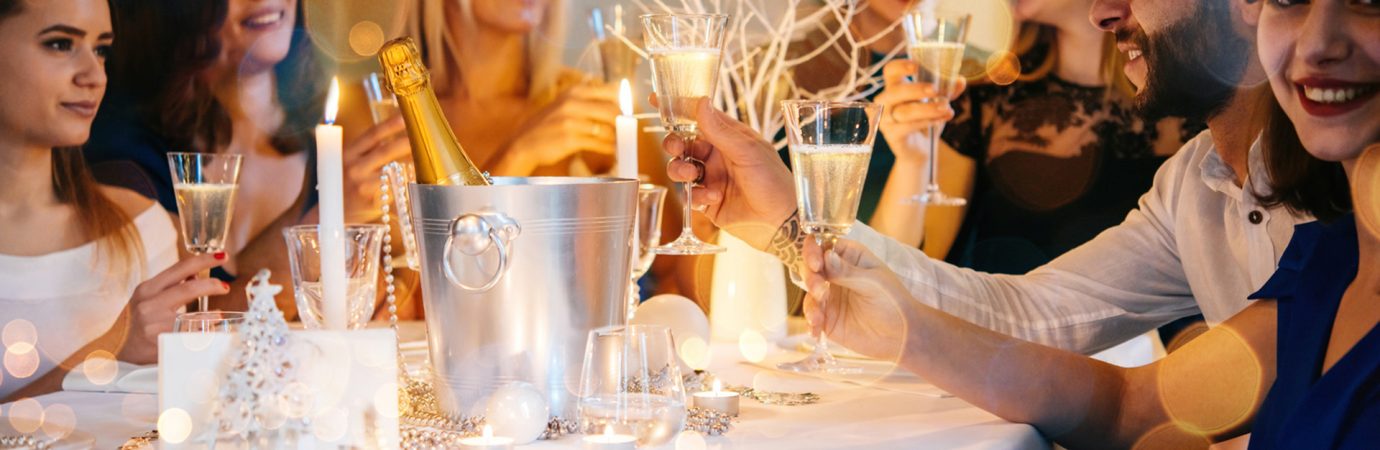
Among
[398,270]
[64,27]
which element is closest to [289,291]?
[398,270]

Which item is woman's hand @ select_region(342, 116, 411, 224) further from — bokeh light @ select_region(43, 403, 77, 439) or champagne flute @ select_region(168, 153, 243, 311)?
bokeh light @ select_region(43, 403, 77, 439)

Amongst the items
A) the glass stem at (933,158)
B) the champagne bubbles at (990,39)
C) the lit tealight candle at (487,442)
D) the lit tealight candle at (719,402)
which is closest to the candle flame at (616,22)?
the glass stem at (933,158)

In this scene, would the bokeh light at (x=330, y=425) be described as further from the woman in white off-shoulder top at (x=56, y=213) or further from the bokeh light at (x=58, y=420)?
the woman in white off-shoulder top at (x=56, y=213)

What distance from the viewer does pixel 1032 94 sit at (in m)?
4.13

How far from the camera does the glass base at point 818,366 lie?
1912 mm

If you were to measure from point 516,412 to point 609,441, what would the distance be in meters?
0.14

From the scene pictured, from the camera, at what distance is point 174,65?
9.84ft

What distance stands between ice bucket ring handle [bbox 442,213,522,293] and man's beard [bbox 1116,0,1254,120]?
4.87 ft

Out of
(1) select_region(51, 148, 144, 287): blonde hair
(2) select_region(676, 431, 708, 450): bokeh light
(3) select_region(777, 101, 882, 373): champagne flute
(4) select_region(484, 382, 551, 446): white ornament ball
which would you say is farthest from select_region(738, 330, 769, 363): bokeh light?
(1) select_region(51, 148, 144, 287): blonde hair

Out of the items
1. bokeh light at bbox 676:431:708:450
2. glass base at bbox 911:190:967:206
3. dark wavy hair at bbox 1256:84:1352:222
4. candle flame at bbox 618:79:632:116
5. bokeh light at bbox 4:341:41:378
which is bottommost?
bokeh light at bbox 4:341:41:378

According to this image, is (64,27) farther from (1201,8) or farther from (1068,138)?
(1068,138)

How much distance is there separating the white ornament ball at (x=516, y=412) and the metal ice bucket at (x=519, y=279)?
40 mm

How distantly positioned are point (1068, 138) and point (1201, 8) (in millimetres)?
1598

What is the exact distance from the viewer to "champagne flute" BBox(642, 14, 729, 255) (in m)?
1.73
